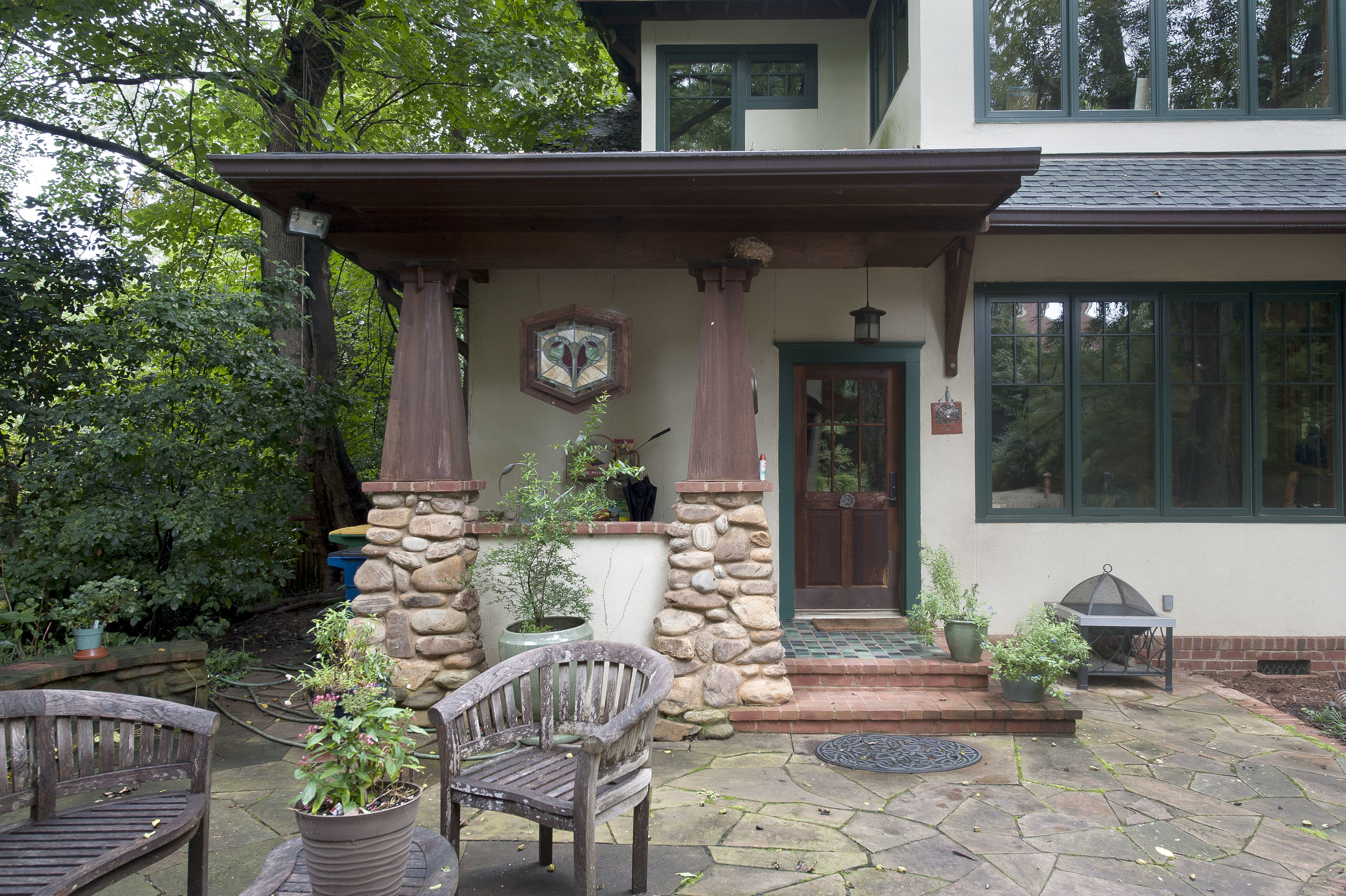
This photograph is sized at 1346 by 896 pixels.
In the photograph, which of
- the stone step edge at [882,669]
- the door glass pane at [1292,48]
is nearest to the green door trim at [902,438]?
the stone step edge at [882,669]

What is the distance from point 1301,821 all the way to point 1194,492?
3049mm

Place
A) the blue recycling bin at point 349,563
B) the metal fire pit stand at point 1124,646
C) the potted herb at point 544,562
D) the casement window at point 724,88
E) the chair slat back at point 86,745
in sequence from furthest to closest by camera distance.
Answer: the casement window at point 724,88 < the blue recycling bin at point 349,563 < the metal fire pit stand at point 1124,646 < the potted herb at point 544,562 < the chair slat back at point 86,745

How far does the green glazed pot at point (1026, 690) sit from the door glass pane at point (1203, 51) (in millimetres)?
4613

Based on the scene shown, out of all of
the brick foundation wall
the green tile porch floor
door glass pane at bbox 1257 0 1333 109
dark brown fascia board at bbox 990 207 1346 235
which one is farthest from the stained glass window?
door glass pane at bbox 1257 0 1333 109

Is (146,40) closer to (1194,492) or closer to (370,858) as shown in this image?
(370,858)

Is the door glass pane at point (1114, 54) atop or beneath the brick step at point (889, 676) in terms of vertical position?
atop

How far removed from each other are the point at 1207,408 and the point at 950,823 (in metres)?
4.25

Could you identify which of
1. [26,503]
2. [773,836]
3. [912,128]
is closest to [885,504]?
[912,128]

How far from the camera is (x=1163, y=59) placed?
602 centimetres

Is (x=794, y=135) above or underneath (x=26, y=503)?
above

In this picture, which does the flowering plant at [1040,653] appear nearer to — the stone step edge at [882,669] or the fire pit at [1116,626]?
the stone step edge at [882,669]

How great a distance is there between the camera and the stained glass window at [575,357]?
4.96m

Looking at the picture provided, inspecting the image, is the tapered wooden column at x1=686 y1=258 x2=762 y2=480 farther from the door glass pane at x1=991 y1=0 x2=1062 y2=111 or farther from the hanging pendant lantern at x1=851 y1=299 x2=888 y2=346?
the door glass pane at x1=991 y1=0 x2=1062 y2=111

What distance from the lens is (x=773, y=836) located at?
320cm
